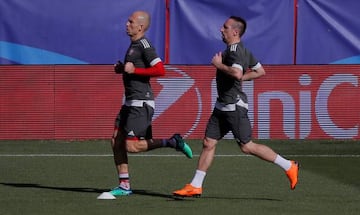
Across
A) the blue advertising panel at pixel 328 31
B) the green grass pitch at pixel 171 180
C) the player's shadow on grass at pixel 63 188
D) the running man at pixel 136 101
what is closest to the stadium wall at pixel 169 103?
the green grass pitch at pixel 171 180

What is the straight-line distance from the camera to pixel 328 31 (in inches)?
814

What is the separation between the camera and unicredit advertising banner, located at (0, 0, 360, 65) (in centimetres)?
2023

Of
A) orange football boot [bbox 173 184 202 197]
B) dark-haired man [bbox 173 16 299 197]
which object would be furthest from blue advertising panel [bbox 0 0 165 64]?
orange football boot [bbox 173 184 202 197]

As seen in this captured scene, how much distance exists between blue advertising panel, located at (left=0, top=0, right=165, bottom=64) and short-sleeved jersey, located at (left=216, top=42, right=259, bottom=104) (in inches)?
392

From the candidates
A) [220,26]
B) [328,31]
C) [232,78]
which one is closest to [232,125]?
[232,78]

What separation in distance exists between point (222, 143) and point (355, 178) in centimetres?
515

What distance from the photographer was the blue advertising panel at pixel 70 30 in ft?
66.3

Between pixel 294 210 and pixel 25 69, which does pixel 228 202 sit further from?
pixel 25 69

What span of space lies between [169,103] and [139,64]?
740 centimetres

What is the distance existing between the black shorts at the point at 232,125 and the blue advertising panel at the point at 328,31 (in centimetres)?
1037

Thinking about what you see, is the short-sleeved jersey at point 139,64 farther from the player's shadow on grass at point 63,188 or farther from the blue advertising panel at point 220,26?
the blue advertising panel at point 220,26

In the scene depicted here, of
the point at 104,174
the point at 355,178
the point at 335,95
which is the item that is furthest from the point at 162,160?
the point at 335,95

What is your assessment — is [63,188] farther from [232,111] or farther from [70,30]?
[70,30]

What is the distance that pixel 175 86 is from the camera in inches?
712
